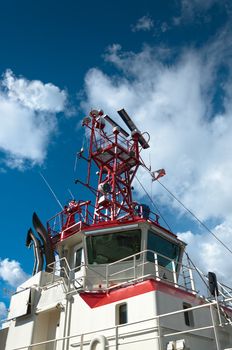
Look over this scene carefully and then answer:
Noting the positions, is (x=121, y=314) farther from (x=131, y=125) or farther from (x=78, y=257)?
(x=131, y=125)

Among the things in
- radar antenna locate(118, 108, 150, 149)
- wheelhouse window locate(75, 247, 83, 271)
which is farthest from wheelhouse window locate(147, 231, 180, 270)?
radar antenna locate(118, 108, 150, 149)

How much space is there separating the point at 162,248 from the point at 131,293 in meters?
4.21

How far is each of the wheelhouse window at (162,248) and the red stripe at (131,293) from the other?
2.66 m

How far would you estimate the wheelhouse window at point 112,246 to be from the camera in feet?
50.6

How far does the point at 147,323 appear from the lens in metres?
11.2

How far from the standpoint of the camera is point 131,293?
12.4 meters

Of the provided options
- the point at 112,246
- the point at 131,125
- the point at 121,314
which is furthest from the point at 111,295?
the point at 131,125

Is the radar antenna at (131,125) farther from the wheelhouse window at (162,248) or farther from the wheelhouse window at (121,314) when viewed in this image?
the wheelhouse window at (121,314)

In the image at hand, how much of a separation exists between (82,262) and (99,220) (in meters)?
2.71

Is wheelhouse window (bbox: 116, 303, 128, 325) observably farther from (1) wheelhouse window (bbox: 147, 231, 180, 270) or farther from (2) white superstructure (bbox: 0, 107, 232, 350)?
(1) wheelhouse window (bbox: 147, 231, 180, 270)

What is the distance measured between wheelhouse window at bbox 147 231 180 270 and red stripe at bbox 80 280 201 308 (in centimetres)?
266

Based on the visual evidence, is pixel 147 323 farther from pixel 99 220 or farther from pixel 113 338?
pixel 99 220

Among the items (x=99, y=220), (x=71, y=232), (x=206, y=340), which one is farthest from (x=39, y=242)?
(x=206, y=340)

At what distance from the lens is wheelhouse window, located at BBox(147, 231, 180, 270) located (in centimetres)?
1568
